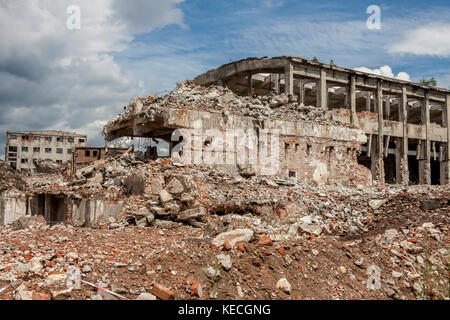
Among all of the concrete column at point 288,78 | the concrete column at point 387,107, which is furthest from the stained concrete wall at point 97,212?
the concrete column at point 387,107

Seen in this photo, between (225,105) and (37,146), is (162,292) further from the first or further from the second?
(37,146)

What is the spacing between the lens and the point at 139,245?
640cm

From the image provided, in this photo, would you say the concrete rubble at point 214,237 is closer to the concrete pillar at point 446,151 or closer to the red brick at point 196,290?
the red brick at point 196,290

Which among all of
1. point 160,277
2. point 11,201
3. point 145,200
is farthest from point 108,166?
point 160,277

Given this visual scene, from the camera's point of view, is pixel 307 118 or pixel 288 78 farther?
pixel 288 78

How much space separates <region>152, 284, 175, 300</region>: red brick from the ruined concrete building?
24.1ft

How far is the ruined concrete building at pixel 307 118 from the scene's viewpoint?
12.4 metres

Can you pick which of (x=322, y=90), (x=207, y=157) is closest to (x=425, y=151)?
(x=322, y=90)

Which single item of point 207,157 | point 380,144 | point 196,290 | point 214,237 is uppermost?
point 380,144

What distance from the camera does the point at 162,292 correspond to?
Result: 171 inches

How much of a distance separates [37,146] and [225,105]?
1840 inches

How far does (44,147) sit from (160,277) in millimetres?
53117

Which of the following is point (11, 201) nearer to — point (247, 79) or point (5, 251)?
point (5, 251)

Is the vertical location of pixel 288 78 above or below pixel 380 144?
above
